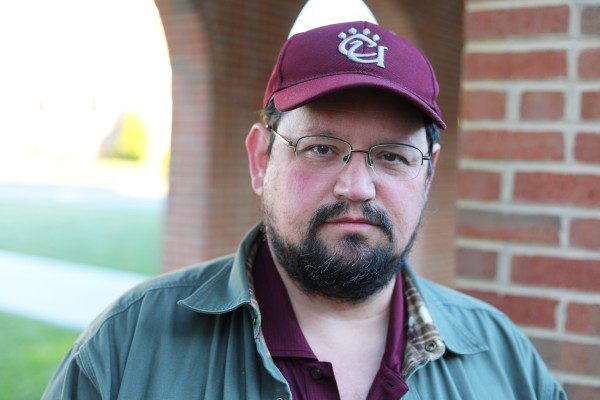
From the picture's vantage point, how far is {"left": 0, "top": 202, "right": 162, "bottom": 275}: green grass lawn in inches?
411

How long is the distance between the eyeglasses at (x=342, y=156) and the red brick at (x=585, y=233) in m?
0.59

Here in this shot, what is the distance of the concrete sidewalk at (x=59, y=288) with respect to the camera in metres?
6.89

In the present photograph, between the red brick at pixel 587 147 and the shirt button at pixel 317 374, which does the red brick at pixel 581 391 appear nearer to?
the red brick at pixel 587 147

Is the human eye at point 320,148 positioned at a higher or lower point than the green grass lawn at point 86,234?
higher

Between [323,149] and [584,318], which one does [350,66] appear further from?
[584,318]

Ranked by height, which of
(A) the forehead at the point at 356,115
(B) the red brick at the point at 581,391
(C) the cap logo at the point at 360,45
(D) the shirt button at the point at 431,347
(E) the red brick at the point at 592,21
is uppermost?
(E) the red brick at the point at 592,21

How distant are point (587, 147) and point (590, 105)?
123mm

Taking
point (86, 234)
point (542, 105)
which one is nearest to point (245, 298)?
point (542, 105)

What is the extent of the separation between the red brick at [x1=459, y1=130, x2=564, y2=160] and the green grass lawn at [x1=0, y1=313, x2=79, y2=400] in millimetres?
4026

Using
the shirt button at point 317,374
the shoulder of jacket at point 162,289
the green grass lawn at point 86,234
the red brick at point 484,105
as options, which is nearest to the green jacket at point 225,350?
the shoulder of jacket at point 162,289

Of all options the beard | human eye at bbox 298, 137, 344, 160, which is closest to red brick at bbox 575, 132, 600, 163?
the beard

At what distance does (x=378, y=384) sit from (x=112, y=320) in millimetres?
678

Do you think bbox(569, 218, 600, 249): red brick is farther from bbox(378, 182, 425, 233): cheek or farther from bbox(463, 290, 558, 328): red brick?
bbox(378, 182, 425, 233): cheek

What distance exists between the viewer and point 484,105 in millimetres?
2168
